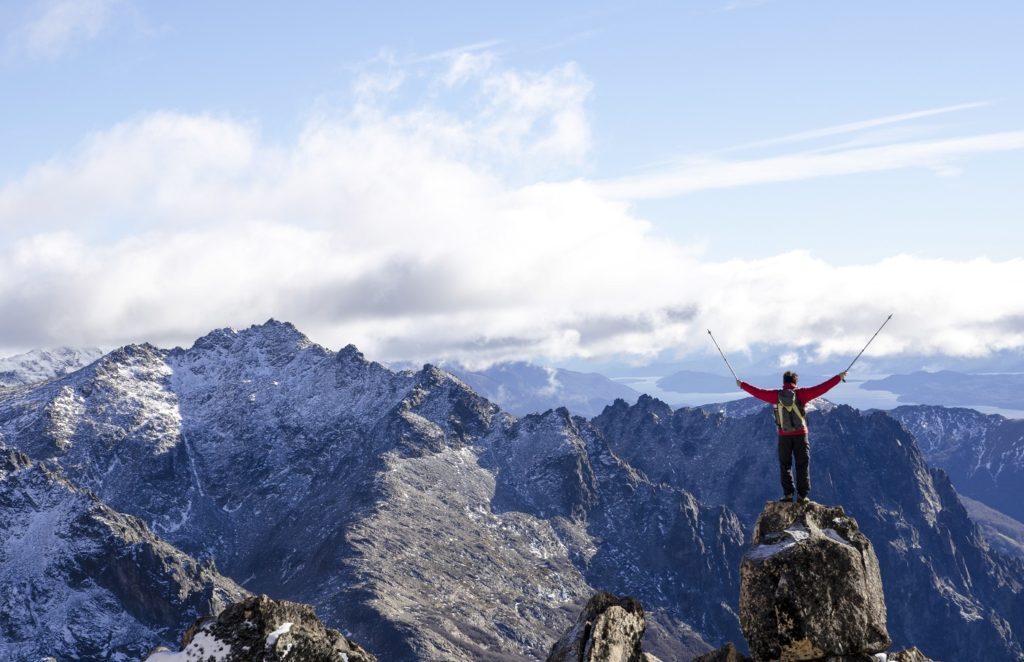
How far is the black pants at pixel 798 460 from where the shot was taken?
60.3 meters

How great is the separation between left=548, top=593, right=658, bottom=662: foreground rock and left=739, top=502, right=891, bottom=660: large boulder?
8752mm

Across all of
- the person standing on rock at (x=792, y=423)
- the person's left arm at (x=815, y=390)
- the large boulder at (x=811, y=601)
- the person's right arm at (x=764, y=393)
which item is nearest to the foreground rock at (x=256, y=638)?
the large boulder at (x=811, y=601)

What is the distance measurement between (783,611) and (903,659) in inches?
360

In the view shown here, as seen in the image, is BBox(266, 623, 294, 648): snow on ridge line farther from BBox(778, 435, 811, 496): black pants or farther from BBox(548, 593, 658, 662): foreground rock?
BBox(778, 435, 811, 496): black pants

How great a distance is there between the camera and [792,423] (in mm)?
60656

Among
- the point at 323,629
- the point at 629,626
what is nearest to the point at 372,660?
the point at 323,629

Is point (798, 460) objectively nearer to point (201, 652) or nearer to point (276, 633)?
point (276, 633)

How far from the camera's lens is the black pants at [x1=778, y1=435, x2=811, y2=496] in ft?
198

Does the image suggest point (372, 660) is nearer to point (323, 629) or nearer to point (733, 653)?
point (323, 629)

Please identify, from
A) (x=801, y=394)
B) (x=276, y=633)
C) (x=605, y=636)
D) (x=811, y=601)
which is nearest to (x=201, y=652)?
(x=276, y=633)

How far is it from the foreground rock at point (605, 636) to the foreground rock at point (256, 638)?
45.7ft

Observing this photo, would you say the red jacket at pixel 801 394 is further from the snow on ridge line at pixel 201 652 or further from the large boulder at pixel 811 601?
the snow on ridge line at pixel 201 652

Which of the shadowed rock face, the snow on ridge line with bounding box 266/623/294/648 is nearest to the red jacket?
the shadowed rock face

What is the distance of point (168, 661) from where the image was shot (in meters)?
50.3
